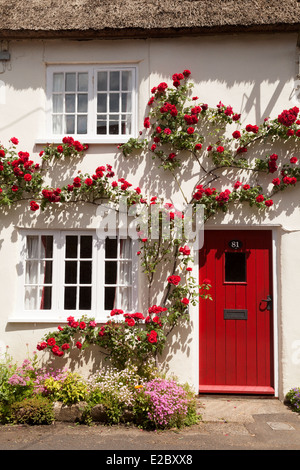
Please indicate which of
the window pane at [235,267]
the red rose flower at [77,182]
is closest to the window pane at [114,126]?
the red rose flower at [77,182]

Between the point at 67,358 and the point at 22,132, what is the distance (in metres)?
3.50

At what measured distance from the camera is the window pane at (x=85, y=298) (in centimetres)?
676

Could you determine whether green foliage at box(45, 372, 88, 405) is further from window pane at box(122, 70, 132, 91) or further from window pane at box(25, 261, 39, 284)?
window pane at box(122, 70, 132, 91)

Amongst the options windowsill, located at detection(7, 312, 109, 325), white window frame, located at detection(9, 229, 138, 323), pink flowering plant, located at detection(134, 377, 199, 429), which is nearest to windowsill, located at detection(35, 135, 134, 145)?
white window frame, located at detection(9, 229, 138, 323)

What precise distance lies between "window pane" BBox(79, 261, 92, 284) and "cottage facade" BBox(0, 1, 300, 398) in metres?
0.02

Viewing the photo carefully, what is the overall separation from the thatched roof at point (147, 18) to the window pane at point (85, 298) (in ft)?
12.6

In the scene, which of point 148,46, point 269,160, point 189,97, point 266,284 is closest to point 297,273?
point 266,284

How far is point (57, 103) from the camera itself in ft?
23.2

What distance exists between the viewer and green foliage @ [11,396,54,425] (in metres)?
5.70

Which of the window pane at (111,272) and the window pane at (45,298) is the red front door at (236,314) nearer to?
the window pane at (111,272)

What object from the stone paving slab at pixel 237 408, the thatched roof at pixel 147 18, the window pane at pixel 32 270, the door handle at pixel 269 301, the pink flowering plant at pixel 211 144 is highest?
the thatched roof at pixel 147 18

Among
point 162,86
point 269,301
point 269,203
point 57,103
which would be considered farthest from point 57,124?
point 269,301

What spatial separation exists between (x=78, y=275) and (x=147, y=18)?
13.0 feet

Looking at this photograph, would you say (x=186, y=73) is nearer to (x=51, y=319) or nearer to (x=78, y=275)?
(x=78, y=275)
